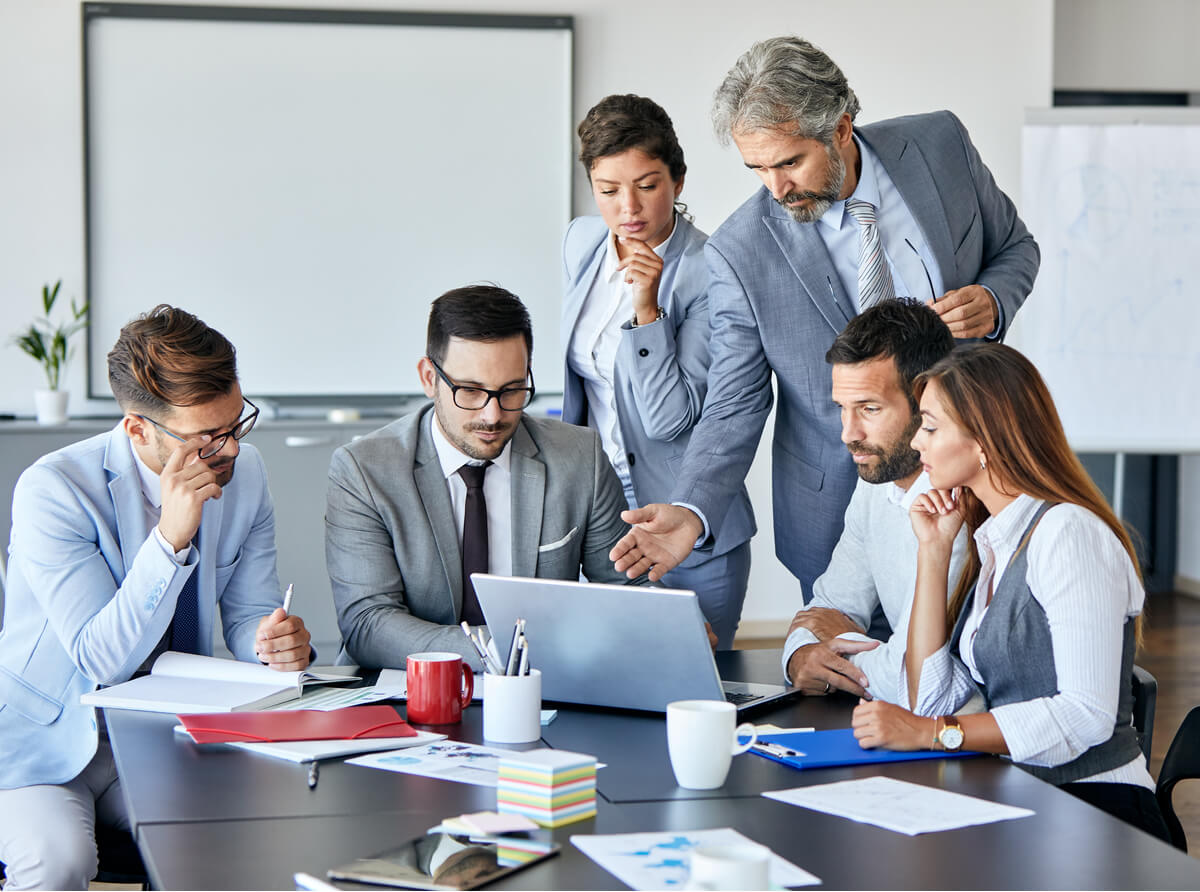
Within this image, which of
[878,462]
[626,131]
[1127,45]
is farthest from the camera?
[1127,45]

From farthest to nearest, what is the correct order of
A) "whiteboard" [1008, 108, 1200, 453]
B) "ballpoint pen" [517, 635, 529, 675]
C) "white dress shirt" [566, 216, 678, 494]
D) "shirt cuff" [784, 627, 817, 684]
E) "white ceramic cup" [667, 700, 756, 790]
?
"whiteboard" [1008, 108, 1200, 453] < "white dress shirt" [566, 216, 678, 494] < "shirt cuff" [784, 627, 817, 684] < "ballpoint pen" [517, 635, 529, 675] < "white ceramic cup" [667, 700, 756, 790]

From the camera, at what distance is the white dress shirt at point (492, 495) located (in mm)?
2357

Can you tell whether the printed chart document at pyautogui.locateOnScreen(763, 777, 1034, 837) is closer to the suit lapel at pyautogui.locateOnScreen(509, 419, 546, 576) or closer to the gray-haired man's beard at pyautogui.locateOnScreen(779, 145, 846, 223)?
the suit lapel at pyautogui.locateOnScreen(509, 419, 546, 576)

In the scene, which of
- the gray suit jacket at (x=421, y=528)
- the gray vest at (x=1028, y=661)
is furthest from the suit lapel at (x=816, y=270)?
the gray vest at (x=1028, y=661)

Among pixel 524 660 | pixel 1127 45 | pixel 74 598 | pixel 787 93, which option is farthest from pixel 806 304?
pixel 1127 45

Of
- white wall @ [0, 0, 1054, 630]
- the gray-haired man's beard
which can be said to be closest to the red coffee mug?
the gray-haired man's beard

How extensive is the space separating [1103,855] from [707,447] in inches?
57.9

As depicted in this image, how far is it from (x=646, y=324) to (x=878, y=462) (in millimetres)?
695

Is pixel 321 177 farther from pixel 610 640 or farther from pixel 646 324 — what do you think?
pixel 610 640

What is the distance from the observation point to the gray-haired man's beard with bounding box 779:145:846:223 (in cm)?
242

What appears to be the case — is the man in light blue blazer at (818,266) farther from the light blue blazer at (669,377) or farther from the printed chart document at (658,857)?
the printed chart document at (658,857)

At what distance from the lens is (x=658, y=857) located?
1.23 metres

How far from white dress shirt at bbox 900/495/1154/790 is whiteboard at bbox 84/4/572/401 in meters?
3.47

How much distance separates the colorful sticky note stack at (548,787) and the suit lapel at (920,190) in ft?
5.03
